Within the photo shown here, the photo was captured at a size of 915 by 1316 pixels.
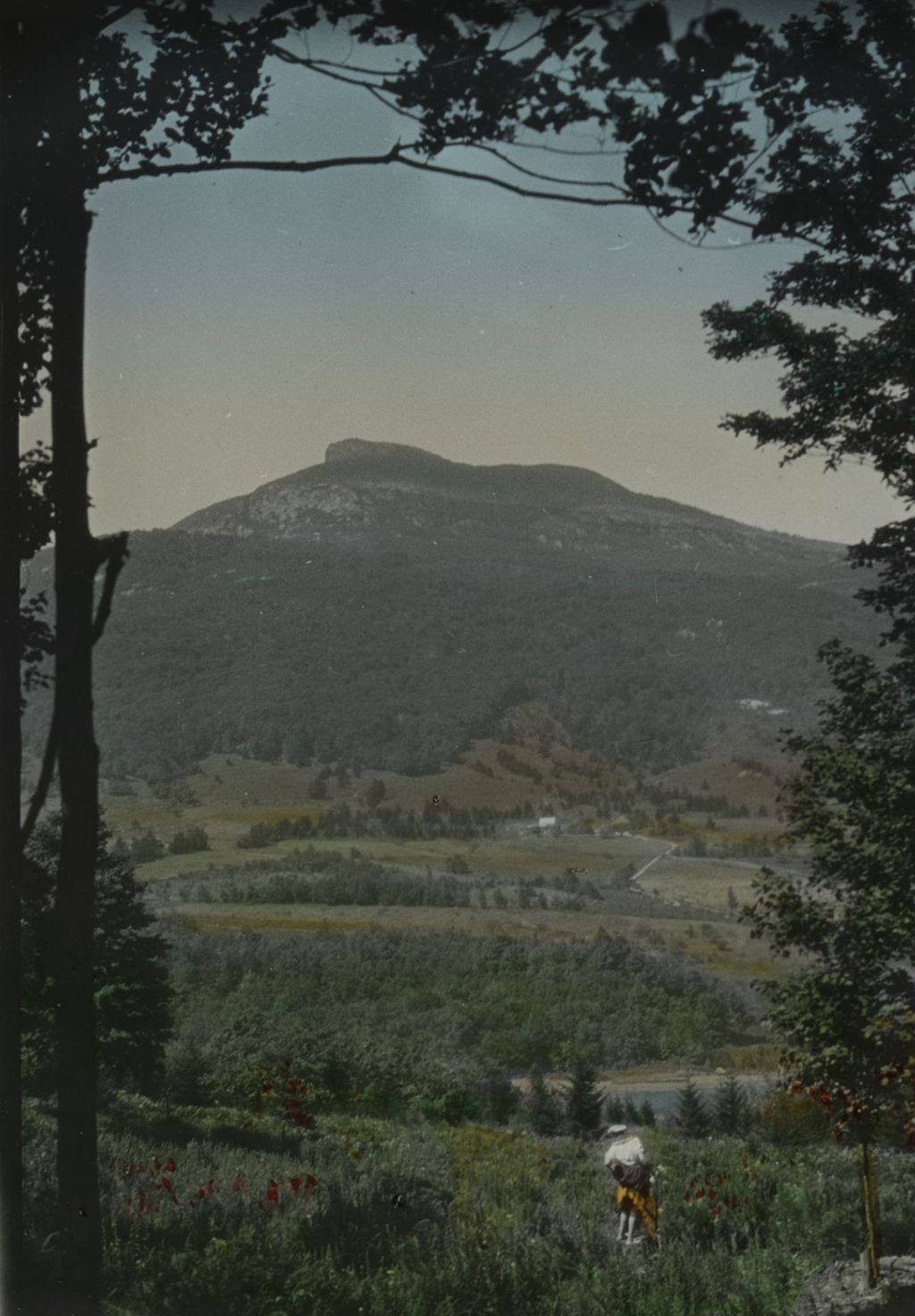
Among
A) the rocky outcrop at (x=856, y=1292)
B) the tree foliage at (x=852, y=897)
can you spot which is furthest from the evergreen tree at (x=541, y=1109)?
the rocky outcrop at (x=856, y=1292)

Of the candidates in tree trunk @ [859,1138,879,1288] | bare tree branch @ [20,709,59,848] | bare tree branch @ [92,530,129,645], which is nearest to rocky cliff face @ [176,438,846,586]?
bare tree branch @ [92,530,129,645]

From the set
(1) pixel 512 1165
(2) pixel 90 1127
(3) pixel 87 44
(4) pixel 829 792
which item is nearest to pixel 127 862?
(2) pixel 90 1127

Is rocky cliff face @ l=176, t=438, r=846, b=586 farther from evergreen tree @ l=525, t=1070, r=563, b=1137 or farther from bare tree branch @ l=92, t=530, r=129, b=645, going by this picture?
evergreen tree @ l=525, t=1070, r=563, b=1137

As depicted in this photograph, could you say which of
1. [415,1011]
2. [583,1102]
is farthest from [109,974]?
[583,1102]

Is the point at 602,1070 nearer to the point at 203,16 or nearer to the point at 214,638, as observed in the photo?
the point at 214,638

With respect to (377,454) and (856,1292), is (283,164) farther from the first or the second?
(856,1292)
